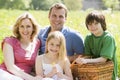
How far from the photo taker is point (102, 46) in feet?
15.6

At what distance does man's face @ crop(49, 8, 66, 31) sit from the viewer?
16.6 ft

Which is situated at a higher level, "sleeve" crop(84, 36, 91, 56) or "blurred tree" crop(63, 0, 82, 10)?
"blurred tree" crop(63, 0, 82, 10)

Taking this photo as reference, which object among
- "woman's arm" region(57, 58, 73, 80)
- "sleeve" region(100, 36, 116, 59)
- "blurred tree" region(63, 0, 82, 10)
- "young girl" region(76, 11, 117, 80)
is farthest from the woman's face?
"blurred tree" region(63, 0, 82, 10)

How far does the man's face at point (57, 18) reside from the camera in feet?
16.6

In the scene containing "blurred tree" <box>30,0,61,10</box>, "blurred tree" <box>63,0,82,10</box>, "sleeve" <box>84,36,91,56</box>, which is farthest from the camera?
"blurred tree" <box>63,0,82,10</box>

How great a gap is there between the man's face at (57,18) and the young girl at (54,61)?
454mm

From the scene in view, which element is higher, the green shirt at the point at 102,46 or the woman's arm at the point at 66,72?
the green shirt at the point at 102,46

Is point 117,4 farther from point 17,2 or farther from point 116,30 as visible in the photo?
point 116,30

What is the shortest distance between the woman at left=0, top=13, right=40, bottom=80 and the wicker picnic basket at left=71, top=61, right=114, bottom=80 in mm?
485

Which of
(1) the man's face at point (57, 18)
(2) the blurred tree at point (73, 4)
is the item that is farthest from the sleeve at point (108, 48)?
(2) the blurred tree at point (73, 4)

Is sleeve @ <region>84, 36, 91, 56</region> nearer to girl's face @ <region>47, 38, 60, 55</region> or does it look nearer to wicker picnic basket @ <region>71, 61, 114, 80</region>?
wicker picnic basket @ <region>71, 61, 114, 80</region>

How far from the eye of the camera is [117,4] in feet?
184

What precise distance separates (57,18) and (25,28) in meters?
0.48

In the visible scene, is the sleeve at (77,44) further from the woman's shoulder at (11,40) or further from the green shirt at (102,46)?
the woman's shoulder at (11,40)
